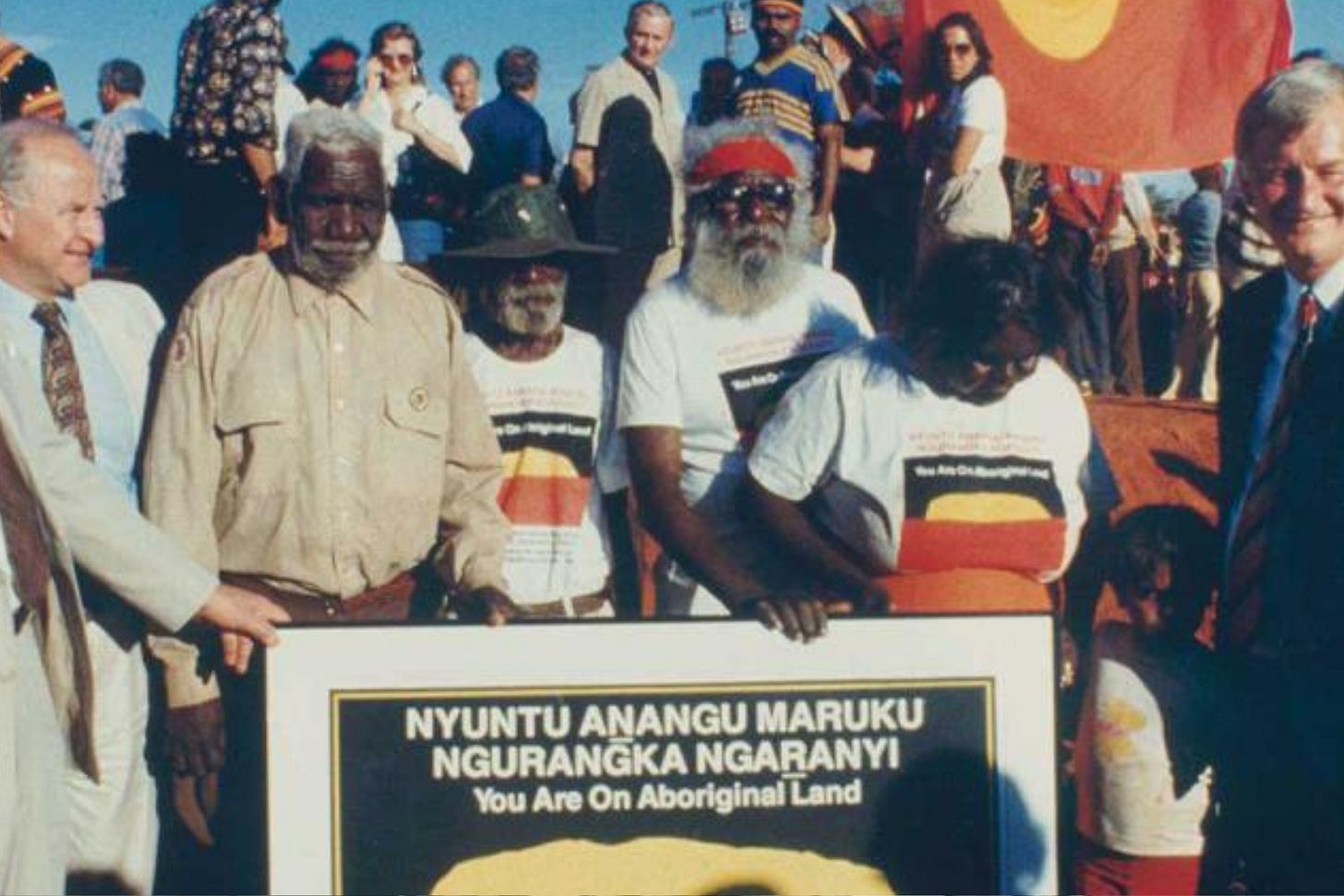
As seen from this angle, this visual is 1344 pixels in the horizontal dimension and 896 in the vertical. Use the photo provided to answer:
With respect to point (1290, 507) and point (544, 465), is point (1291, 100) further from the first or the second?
point (544, 465)

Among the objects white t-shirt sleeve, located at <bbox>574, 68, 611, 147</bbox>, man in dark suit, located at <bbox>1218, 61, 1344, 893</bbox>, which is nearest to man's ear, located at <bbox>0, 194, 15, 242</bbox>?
man in dark suit, located at <bbox>1218, 61, 1344, 893</bbox>

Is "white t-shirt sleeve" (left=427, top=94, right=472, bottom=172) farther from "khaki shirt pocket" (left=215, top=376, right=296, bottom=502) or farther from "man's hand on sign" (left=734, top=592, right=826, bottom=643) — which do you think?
"man's hand on sign" (left=734, top=592, right=826, bottom=643)

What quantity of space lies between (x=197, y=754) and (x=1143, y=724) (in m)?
2.05

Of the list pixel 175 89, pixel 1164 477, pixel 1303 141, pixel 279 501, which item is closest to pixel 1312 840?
pixel 1303 141

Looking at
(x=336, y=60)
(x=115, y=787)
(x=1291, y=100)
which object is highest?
(x=336, y=60)

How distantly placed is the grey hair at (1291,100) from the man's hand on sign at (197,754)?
246cm

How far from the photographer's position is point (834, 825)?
451cm

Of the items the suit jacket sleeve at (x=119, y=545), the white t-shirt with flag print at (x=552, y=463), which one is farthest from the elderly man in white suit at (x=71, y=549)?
the white t-shirt with flag print at (x=552, y=463)

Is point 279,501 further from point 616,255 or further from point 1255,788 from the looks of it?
point 616,255

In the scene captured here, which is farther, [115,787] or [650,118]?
[650,118]

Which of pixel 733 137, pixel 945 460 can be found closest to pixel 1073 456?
pixel 945 460

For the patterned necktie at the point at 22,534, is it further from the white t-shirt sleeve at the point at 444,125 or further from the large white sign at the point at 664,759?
the white t-shirt sleeve at the point at 444,125

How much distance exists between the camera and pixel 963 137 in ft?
28.1

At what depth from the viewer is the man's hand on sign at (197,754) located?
4934mm
